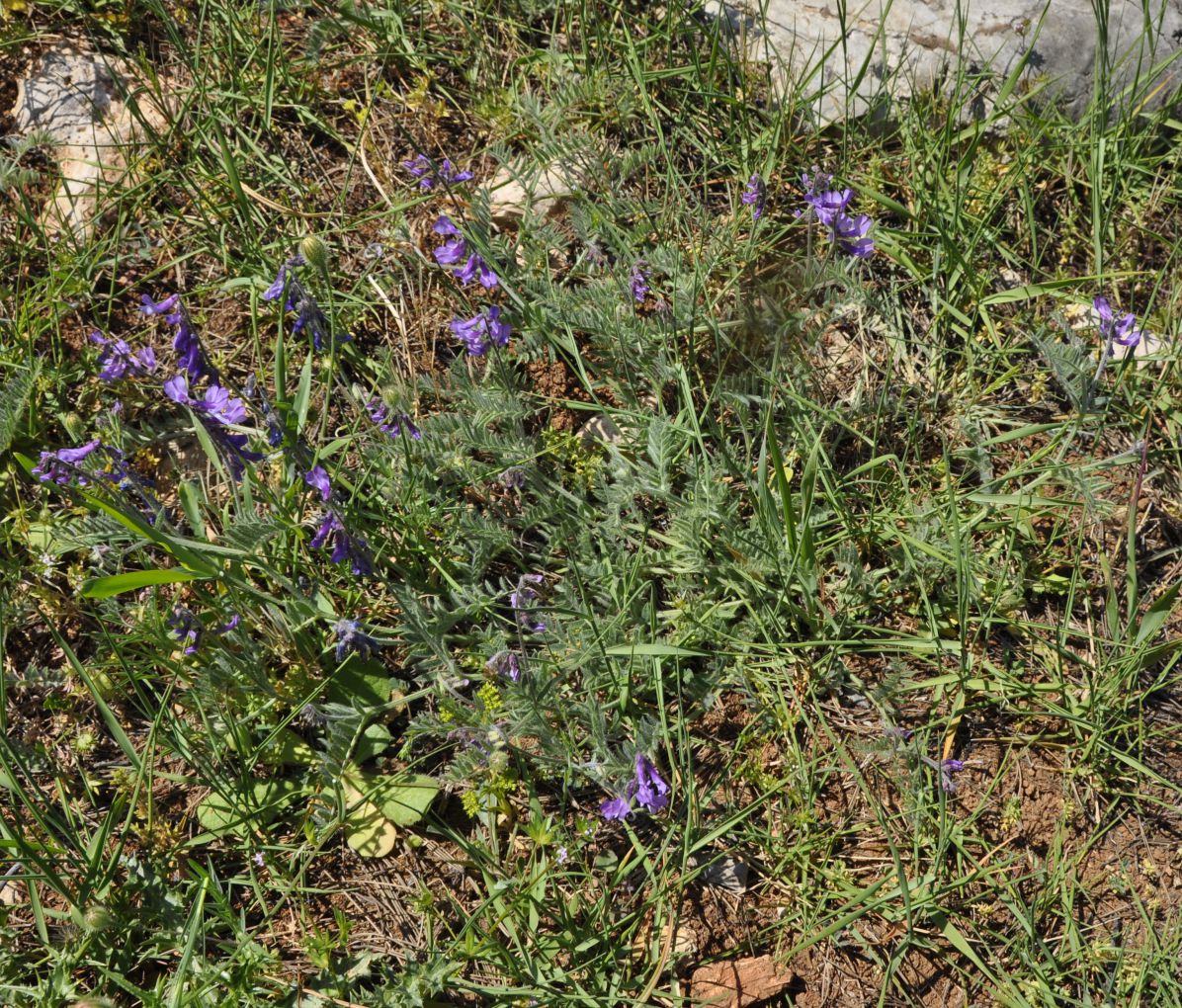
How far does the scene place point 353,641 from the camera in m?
2.48

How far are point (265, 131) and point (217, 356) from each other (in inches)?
30.7

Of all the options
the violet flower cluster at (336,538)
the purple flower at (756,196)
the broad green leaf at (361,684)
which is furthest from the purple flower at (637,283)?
the broad green leaf at (361,684)

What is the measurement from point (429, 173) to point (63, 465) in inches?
50.7

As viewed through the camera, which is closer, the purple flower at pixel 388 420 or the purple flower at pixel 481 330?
the purple flower at pixel 388 420

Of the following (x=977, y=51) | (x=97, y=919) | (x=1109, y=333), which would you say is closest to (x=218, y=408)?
(x=97, y=919)

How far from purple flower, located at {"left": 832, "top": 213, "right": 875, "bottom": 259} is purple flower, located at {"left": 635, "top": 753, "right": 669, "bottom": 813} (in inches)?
54.2

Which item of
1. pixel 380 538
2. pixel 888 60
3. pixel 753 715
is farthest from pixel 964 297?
pixel 380 538

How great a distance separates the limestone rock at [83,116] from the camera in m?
3.16

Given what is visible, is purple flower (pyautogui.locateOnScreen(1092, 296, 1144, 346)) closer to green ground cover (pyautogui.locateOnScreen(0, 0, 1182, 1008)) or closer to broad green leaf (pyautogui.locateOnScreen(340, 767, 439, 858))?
green ground cover (pyautogui.locateOnScreen(0, 0, 1182, 1008))

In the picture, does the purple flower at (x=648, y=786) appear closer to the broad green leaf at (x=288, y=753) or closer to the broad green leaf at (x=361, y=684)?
the broad green leaf at (x=361, y=684)

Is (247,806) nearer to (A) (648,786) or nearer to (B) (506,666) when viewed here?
(B) (506,666)

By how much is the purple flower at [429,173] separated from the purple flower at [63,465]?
1.09 metres

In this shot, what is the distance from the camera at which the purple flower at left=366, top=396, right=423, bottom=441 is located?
251cm

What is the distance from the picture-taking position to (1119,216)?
3.06 m
